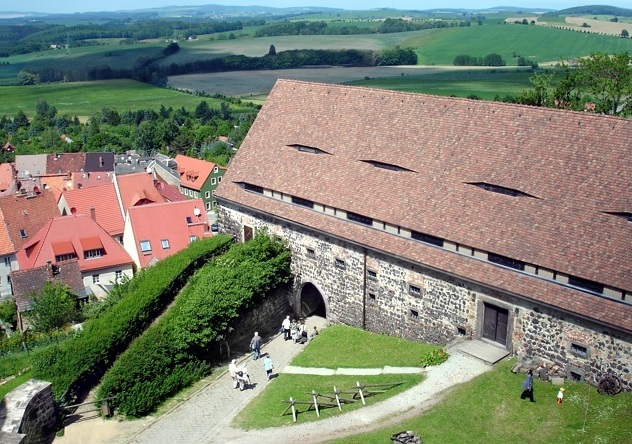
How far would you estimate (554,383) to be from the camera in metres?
27.3

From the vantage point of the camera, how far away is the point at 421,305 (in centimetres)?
3244

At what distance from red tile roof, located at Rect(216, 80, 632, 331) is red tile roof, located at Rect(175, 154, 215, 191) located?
48404 mm

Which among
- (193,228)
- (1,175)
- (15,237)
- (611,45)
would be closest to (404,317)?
(193,228)

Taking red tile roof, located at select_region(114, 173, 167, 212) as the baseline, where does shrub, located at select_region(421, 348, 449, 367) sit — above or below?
above

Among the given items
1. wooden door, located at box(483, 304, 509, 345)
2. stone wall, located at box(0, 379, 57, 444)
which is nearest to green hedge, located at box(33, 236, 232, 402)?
stone wall, located at box(0, 379, 57, 444)

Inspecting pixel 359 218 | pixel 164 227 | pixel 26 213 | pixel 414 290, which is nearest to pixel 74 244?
pixel 164 227

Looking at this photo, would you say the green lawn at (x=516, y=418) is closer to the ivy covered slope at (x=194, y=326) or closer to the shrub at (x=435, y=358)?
the shrub at (x=435, y=358)

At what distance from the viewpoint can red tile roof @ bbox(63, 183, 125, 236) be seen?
6250 cm

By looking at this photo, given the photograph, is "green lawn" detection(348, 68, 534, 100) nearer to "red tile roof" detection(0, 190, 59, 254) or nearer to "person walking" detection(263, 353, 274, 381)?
"red tile roof" detection(0, 190, 59, 254)

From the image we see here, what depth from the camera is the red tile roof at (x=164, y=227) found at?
53.6m

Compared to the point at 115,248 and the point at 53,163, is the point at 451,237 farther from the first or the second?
the point at 53,163

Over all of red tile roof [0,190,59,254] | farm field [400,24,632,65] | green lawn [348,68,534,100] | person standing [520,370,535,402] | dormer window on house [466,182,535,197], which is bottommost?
red tile roof [0,190,59,254]

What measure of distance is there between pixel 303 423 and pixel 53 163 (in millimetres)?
90026

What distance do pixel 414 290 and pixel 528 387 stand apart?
26.8 feet
